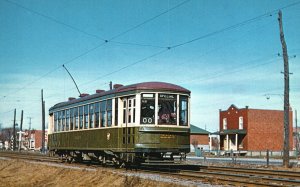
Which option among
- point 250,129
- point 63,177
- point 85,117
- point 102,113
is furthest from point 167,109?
point 250,129

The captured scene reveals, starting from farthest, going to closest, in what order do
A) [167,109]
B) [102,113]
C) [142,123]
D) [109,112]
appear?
[102,113]
[109,112]
[167,109]
[142,123]

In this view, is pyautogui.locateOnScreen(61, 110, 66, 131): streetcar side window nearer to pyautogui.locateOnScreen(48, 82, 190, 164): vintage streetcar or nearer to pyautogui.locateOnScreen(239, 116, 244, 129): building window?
pyautogui.locateOnScreen(48, 82, 190, 164): vintage streetcar

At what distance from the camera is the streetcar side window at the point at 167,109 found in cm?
1762

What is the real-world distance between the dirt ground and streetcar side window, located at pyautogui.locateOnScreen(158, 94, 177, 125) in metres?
2.98

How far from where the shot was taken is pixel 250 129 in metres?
57.4

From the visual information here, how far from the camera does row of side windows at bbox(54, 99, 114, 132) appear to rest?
19.7 meters

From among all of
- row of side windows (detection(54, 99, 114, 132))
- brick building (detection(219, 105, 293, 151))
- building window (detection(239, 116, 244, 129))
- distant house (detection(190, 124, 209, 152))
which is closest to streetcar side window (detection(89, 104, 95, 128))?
row of side windows (detection(54, 99, 114, 132))

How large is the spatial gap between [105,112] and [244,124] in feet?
135

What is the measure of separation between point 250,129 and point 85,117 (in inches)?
1539

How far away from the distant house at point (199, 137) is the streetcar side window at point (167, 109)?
2183 inches

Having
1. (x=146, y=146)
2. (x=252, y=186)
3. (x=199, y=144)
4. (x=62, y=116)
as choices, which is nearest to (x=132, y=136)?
(x=146, y=146)

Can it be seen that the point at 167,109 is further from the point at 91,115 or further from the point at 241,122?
the point at 241,122

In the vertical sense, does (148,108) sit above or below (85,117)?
above

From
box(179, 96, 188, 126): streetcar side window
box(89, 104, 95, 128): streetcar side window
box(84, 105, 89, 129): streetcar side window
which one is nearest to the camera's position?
box(179, 96, 188, 126): streetcar side window
